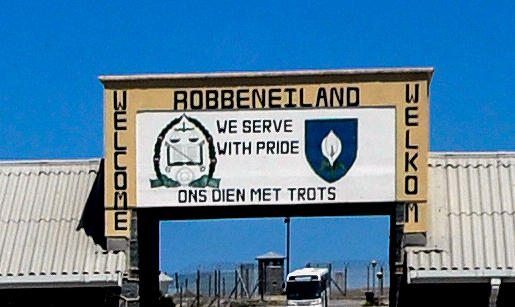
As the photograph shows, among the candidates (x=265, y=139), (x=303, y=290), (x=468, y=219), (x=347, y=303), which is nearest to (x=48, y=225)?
(x=265, y=139)

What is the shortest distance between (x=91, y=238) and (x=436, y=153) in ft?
21.6

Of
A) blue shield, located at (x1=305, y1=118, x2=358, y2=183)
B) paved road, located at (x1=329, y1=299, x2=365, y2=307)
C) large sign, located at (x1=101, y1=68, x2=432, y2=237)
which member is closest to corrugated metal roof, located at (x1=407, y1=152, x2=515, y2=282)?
large sign, located at (x1=101, y1=68, x2=432, y2=237)

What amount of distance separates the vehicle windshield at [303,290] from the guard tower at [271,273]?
5994mm

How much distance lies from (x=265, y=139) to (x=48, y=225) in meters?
4.43

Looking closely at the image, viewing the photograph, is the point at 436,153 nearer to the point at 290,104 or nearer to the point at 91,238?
the point at 290,104

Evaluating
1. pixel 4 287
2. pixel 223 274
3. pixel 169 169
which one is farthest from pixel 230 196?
pixel 223 274

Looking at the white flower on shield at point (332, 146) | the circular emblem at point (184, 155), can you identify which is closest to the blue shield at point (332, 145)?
the white flower on shield at point (332, 146)

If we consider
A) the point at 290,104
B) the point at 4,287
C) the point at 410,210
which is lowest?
the point at 4,287

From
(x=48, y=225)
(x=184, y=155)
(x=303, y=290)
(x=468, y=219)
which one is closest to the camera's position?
(x=184, y=155)

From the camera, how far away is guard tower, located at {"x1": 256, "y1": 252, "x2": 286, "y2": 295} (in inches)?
2258

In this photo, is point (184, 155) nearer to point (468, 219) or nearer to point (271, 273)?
point (468, 219)

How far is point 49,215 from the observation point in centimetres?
2373

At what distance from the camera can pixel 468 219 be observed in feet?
75.0

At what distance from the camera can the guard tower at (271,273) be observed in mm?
57344
